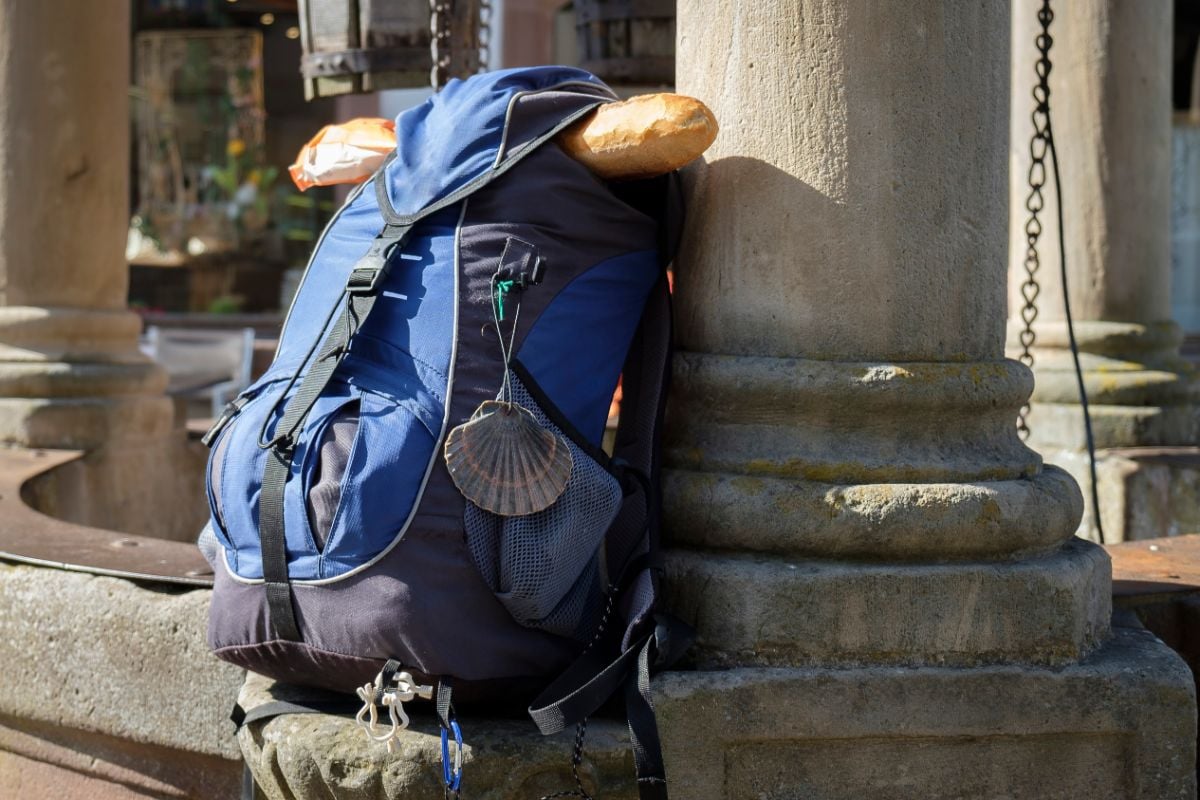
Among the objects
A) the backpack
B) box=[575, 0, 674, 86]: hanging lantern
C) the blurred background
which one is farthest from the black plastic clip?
the blurred background

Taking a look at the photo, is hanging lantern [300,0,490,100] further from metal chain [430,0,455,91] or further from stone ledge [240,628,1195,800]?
stone ledge [240,628,1195,800]

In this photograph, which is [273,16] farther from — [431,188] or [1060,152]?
A: [431,188]

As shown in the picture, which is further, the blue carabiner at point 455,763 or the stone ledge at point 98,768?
the stone ledge at point 98,768

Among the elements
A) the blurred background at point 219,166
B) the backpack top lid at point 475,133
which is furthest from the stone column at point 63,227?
the blurred background at point 219,166

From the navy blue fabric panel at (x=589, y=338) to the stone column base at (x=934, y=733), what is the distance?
389mm

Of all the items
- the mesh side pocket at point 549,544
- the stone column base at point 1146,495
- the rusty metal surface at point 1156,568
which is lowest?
the stone column base at point 1146,495

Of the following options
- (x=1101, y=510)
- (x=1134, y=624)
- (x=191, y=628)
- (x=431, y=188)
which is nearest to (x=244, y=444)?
(x=431, y=188)

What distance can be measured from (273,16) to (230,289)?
3204mm

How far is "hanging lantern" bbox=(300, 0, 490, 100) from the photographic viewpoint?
11.1 feet

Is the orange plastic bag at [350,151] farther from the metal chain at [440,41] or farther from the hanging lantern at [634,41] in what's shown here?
the hanging lantern at [634,41]

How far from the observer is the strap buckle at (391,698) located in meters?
1.84

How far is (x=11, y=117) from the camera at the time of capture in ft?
15.1

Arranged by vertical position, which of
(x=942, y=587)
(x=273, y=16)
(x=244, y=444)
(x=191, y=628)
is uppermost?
(x=273, y=16)

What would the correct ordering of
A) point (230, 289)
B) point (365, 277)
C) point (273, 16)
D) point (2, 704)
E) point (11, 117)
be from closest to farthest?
point (365, 277)
point (2, 704)
point (11, 117)
point (230, 289)
point (273, 16)
